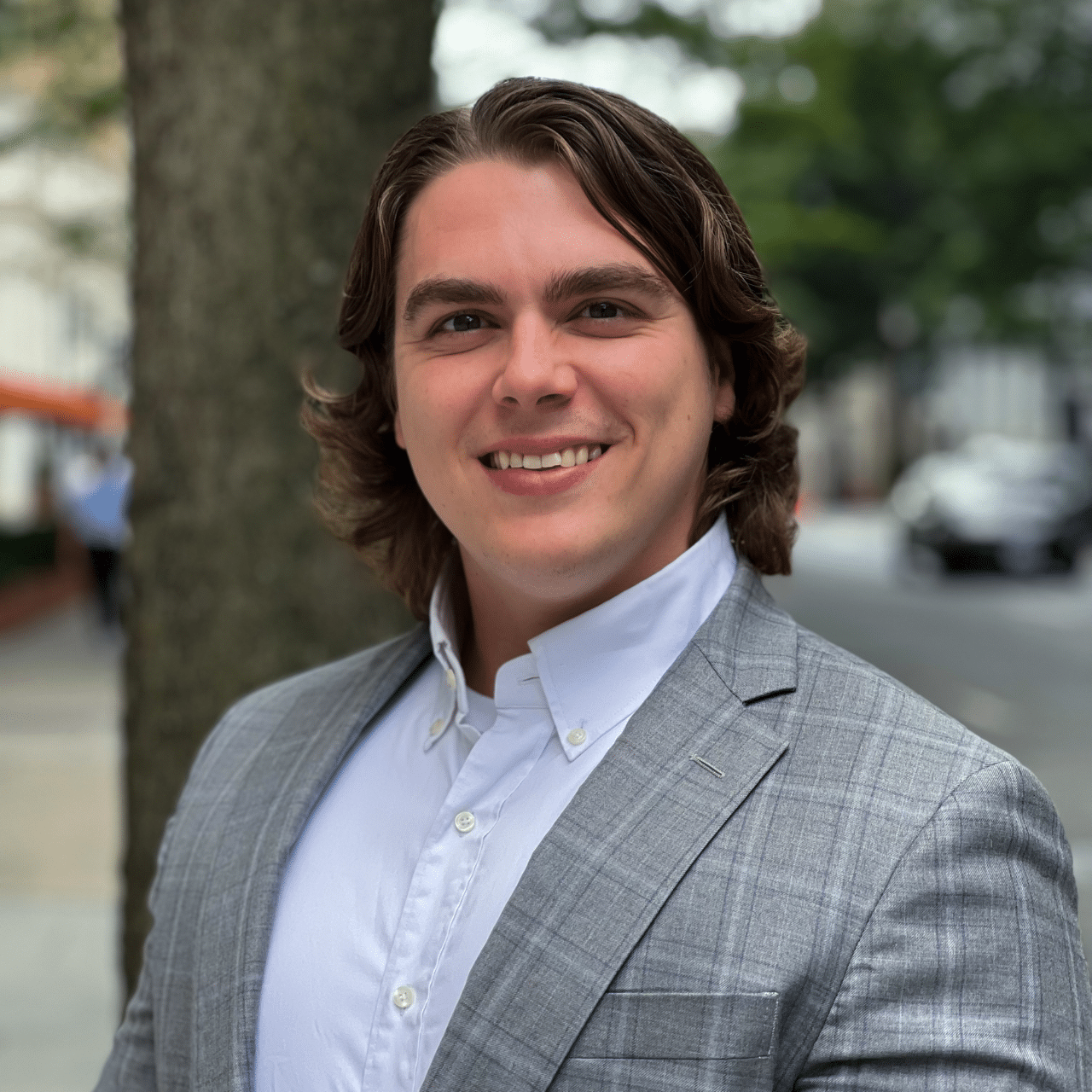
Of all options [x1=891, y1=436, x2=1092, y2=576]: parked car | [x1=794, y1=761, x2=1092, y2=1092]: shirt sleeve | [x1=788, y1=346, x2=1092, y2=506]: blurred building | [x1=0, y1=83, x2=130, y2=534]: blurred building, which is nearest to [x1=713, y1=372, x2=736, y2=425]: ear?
[x1=794, y1=761, x2=1092, y2=1092]: shirt sleeve

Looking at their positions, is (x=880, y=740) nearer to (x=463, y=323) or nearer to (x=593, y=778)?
(x=593, y=778)

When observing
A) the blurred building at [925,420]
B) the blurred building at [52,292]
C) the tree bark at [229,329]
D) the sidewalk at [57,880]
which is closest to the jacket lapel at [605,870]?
the tree bark at [229,329]

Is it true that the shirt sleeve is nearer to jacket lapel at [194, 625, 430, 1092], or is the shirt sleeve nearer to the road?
jacket lapel at [194, 625, 430, 1092]

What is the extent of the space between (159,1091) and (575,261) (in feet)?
3.93

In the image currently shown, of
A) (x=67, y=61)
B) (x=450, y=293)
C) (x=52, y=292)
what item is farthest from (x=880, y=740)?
(x=52, y=292)

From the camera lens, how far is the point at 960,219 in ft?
61.5

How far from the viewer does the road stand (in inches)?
344

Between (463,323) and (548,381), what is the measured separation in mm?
155

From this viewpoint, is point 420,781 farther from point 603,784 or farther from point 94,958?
point 94,958

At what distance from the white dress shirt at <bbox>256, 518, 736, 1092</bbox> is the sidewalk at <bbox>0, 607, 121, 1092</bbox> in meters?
2.66

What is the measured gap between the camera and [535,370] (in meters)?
1.61

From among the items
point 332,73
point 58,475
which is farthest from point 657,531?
point 58,475

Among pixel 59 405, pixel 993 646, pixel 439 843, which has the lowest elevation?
pixel 993 646

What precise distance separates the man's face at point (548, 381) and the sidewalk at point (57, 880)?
117 inches
